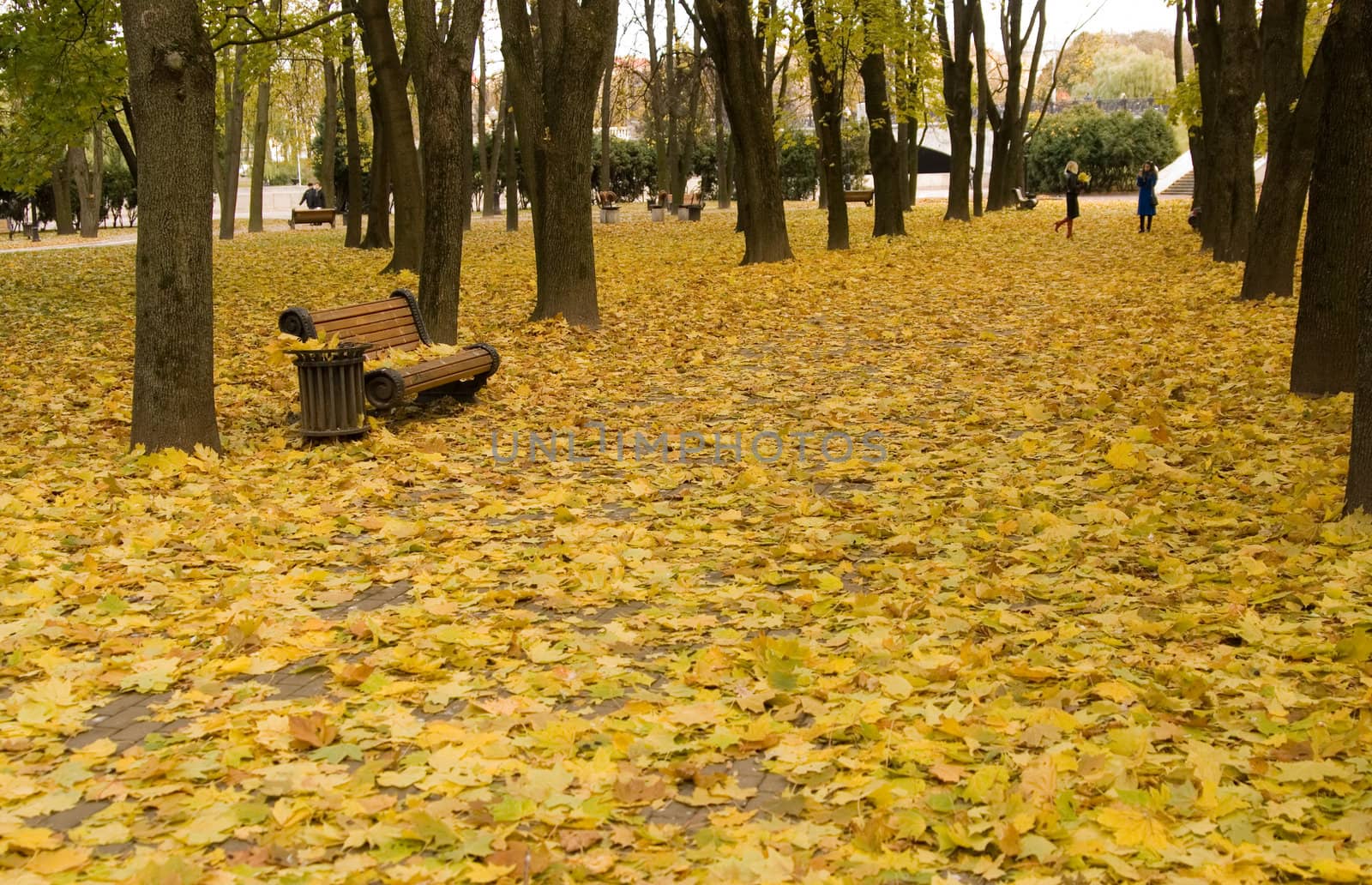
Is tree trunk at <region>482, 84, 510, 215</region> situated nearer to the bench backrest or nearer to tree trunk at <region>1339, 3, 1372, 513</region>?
the bench backrest

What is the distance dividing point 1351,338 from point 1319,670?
532cm

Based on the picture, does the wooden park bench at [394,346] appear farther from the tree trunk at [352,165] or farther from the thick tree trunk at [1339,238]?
the tree trunk at [352,165]

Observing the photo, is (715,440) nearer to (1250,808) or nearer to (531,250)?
(1250,808)

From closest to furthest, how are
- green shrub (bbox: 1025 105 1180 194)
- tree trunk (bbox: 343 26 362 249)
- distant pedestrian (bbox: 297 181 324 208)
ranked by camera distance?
1. tree trunk (bbox: 343 26 362 249)
2. distant pedestrian (bbox: 297 181 324 208)
3. green shrub (bbox: 1025 105 1180 194)

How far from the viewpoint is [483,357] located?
10.1 meters

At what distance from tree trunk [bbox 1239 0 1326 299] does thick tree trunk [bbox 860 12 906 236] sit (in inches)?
383

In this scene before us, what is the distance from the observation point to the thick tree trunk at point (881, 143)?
950 inches

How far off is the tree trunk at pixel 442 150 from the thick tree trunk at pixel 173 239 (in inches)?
140

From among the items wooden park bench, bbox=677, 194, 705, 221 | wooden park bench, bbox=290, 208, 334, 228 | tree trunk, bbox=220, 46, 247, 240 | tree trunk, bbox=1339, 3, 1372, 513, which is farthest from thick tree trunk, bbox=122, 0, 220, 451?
wooden park bench, bbox=290, 208, 334, 228

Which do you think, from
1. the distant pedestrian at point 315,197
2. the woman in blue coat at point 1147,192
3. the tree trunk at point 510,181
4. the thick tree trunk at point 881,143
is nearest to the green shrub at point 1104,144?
the tree trunk at point 510,181

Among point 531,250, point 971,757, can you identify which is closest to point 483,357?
point 971,757

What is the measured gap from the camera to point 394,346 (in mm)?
10078

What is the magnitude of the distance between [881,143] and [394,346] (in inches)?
647

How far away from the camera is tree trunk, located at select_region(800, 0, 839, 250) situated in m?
22.3
